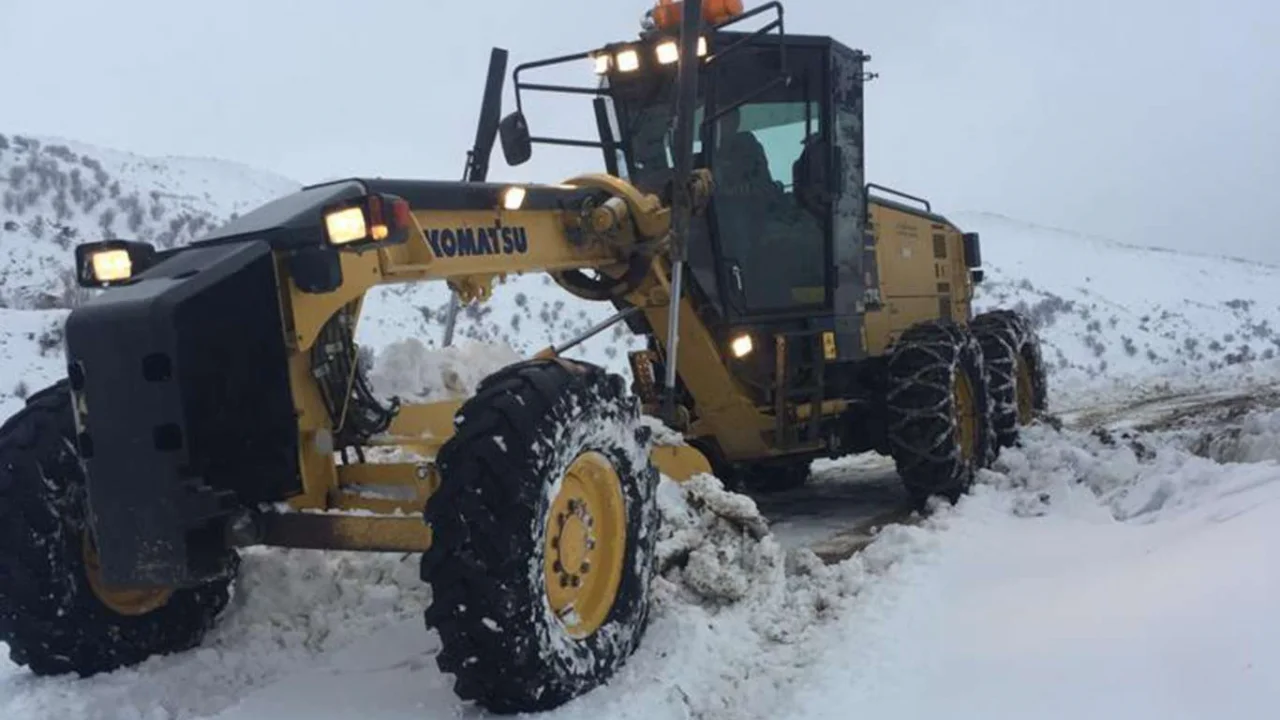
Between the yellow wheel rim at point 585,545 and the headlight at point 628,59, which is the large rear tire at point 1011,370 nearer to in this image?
the headlight at point 628,59

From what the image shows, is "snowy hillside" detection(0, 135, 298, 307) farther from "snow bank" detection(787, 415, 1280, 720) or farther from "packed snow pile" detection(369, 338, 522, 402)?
"snow bank" detection(787, 415, 1280, 720)

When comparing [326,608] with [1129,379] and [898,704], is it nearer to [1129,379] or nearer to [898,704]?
[898,704]

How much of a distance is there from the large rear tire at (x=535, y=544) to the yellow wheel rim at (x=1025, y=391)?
6.34 meters

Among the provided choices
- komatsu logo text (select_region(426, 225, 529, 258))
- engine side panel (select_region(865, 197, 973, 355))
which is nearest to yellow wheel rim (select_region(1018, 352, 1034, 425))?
engine side panel (select_region(865, 197, 973, 355))

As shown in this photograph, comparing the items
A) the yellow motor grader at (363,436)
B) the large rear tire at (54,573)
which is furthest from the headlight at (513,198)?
the large rear tire at (54,573)

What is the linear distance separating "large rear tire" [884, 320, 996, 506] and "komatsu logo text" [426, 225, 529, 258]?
10.0 feet

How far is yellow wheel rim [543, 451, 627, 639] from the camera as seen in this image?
398 cm

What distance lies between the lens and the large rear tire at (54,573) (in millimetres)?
4016

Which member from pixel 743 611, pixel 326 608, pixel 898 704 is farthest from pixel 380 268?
pixel 898 704

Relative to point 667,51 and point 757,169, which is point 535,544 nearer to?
point 667,51

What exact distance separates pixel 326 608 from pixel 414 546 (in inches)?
38.7

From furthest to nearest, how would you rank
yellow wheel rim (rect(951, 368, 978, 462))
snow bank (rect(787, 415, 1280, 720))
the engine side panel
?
the engine side panel < yellow wheel rim (rect(951, 368, 978, 462)) < snow bank (rect(787, 415, 1280, 720))

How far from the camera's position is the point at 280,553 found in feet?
16.2

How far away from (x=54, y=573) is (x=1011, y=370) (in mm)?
6757
